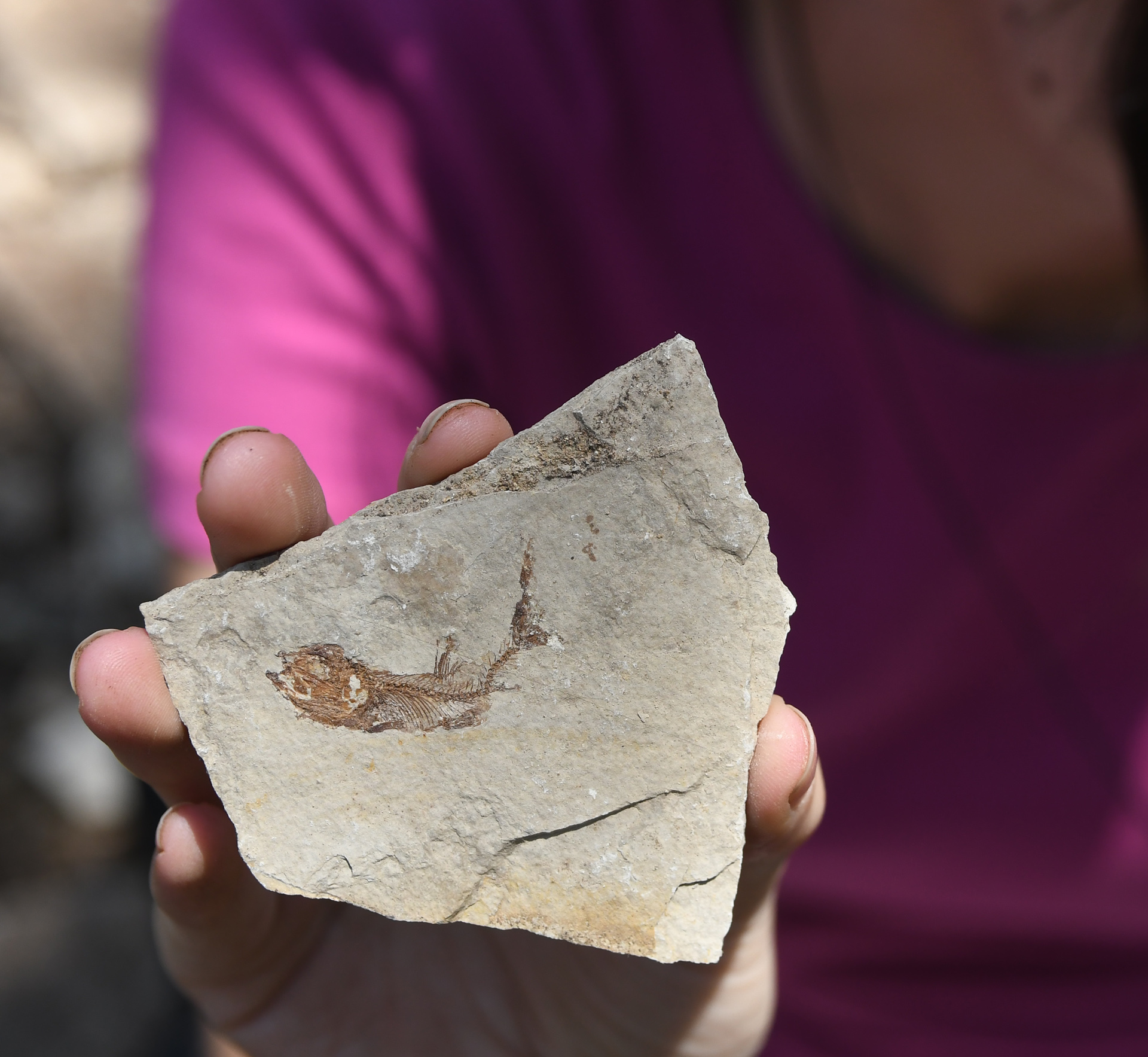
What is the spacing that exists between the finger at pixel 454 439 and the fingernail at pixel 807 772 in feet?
1.40

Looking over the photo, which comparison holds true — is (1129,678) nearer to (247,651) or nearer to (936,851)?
(936,851)

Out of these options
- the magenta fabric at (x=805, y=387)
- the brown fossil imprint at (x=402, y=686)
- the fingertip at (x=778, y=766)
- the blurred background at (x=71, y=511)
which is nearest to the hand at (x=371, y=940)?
the fingertip at (x=778, y=766)

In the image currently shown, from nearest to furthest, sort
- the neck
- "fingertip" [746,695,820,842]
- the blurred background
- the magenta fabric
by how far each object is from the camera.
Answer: "fingertip" [746,695,820,842]
the neck
the magenta fabric
the blurred background

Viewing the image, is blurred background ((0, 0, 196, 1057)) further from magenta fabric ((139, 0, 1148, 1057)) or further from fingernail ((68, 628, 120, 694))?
fingernail ((68, 628, 120, 694))

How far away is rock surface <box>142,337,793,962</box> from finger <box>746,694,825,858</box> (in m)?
0.02

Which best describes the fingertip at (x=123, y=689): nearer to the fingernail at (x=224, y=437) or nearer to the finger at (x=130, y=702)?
the finger at (x=130, y=702)

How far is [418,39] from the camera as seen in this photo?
1.65 meters

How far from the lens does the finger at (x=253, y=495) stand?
105 centimetres

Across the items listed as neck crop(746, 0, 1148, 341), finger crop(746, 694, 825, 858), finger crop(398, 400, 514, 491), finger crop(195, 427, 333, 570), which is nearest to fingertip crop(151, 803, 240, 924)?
finger crop(195, 427, 333, 570)

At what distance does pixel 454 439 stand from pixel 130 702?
1.40 ft

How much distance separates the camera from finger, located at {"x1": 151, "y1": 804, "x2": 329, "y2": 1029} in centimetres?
110

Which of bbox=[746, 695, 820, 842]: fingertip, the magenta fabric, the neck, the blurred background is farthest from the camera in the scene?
the blurred background

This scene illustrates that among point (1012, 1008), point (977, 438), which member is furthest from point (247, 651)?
point (1012, 1008)

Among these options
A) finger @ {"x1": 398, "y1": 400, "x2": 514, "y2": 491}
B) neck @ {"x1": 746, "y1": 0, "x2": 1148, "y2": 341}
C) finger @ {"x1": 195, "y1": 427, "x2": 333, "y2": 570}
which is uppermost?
neck @ {"x1": 746, "y1": 0, "x2": 1148, "y2": 341}
